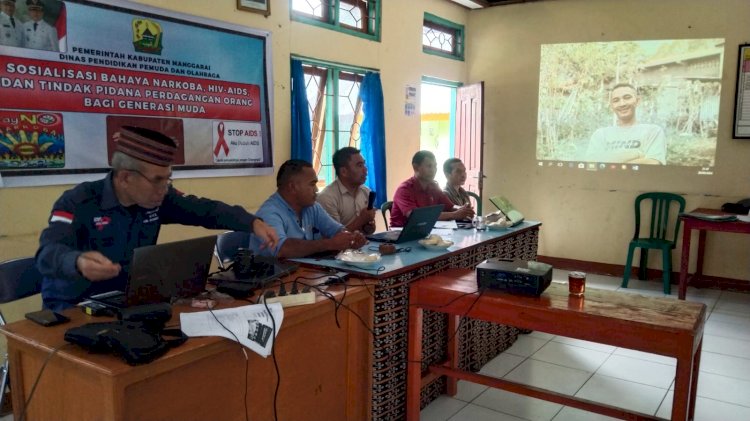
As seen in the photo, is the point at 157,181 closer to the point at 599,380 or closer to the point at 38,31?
the point at 38,31

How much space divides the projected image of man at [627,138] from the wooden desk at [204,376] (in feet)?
14.0

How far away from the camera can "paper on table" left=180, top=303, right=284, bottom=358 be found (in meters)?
1.65

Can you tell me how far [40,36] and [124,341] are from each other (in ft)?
6.92

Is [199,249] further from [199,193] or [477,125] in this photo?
[477,125]

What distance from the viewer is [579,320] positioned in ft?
6.79

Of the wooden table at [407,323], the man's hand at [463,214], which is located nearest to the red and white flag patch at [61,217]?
the wooden table at [407,323]

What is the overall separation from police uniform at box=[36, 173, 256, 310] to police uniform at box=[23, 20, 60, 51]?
1.26 meters

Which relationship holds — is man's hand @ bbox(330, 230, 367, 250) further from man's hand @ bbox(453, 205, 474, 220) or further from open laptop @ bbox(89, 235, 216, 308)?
man's hand @ bbox(453, 205, 474, 220)

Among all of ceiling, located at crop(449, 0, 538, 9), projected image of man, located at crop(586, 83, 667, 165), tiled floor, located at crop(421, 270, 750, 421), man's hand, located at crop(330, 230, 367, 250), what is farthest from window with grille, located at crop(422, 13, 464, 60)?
man's hand, located at crop(330, 230, 367, 250)

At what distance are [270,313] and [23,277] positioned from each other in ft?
3.23

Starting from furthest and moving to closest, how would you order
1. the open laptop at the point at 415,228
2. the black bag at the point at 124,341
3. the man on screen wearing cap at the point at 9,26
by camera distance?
1. the open laptop at the point at 415,228
2. the man on screen wearing cap at the point at 9,26
3. the black bag at the point at 124,341

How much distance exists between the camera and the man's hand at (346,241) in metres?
2.59

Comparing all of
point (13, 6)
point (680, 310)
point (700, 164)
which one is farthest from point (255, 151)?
point (700, 164)

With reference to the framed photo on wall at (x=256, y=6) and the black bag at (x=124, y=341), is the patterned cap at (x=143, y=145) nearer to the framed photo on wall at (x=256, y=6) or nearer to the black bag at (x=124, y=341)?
the black bag at (x=124, y=341)
